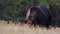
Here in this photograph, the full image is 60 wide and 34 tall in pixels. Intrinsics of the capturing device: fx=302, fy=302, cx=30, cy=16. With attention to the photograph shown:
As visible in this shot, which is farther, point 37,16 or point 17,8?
point 17,8

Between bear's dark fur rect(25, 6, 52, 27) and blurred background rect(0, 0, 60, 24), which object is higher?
bear's dark fur rect(25, 6, 52, 27)

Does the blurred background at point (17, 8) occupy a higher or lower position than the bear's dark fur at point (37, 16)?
lower

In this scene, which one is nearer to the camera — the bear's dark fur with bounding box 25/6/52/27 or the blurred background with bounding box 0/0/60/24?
→ the bear's dark fur with bounding box 25/6/52/27

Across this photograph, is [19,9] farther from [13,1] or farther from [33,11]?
[33,11]

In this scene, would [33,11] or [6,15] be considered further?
[6,15]

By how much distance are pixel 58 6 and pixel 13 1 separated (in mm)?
3590

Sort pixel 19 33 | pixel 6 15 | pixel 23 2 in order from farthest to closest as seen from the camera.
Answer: pixel 23 2 < pixel 6 15 < pixel 19 33

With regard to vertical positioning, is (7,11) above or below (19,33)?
below

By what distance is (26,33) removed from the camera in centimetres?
810

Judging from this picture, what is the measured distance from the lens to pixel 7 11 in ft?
73.2

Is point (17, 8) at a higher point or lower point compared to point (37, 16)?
lower

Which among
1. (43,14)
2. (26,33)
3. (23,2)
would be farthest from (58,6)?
(26,33)

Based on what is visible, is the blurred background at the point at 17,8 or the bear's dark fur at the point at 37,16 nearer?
the bear's dark fur at the point at 37,16

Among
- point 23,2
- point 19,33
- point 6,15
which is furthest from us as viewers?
point 23,2
